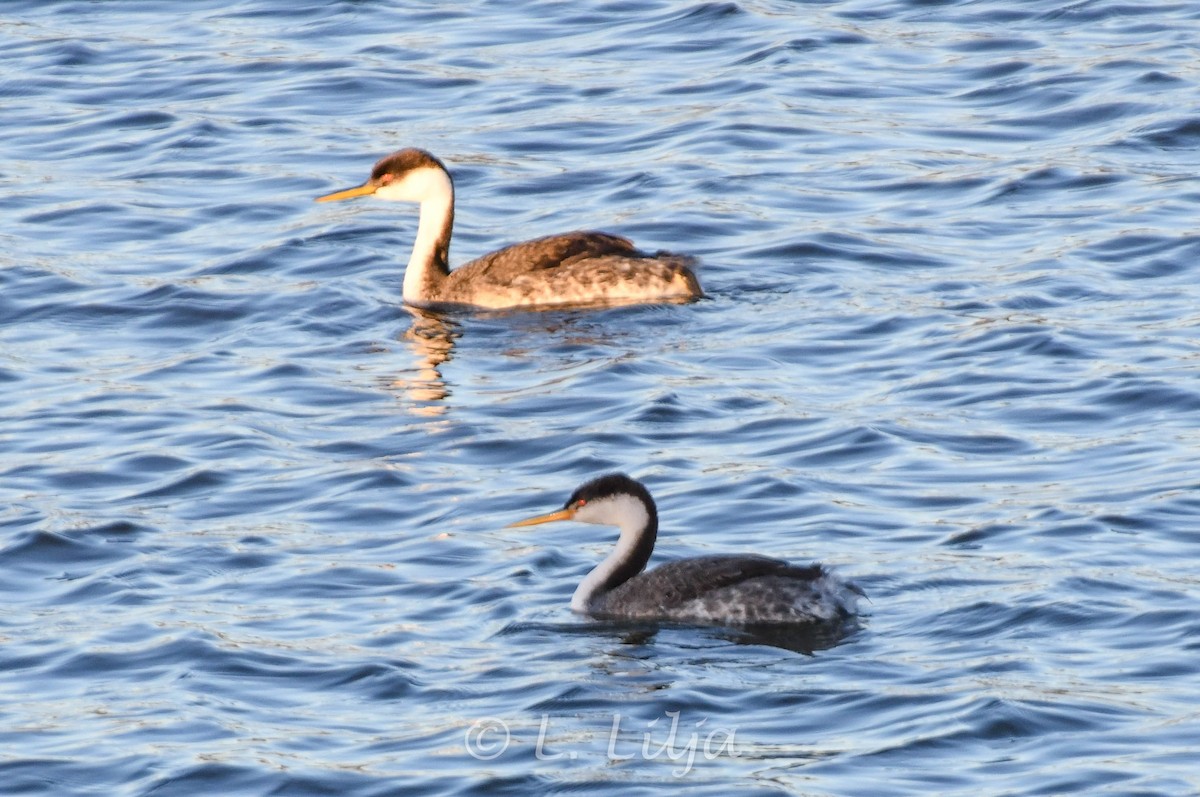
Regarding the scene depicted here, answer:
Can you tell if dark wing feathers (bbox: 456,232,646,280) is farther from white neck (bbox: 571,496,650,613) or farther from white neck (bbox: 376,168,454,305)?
white neck (bbox: 571,496,650,613)

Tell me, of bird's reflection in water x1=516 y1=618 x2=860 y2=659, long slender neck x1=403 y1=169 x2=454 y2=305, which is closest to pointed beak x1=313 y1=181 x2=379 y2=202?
long slender neck x1=403 y1=169 x2=454 y2=305

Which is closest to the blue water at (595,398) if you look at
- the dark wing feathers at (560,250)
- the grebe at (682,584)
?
the grebe at (682,584)

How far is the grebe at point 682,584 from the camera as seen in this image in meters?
10.5

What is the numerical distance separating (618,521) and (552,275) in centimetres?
480

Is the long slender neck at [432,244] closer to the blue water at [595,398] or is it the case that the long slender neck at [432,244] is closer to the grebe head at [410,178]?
the grebe head at [410,178]

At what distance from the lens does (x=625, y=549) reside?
36.5 ft

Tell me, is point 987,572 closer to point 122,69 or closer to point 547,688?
point 547,688

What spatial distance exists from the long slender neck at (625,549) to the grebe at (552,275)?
4640mm

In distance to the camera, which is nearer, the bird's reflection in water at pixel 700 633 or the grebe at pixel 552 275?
the bird's reflection in water at pixel 700 633

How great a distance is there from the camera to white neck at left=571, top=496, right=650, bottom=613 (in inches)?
436

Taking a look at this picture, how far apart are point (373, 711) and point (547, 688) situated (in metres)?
0.74

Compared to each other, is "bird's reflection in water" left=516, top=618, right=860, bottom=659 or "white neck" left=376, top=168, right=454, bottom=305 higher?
"white neck" left=376, top=168, right=454, bottom=305

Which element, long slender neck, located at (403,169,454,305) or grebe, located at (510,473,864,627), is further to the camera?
long slender neck, located at (403,169,454,305)

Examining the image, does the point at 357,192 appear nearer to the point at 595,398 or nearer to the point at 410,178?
the point at 410,178
